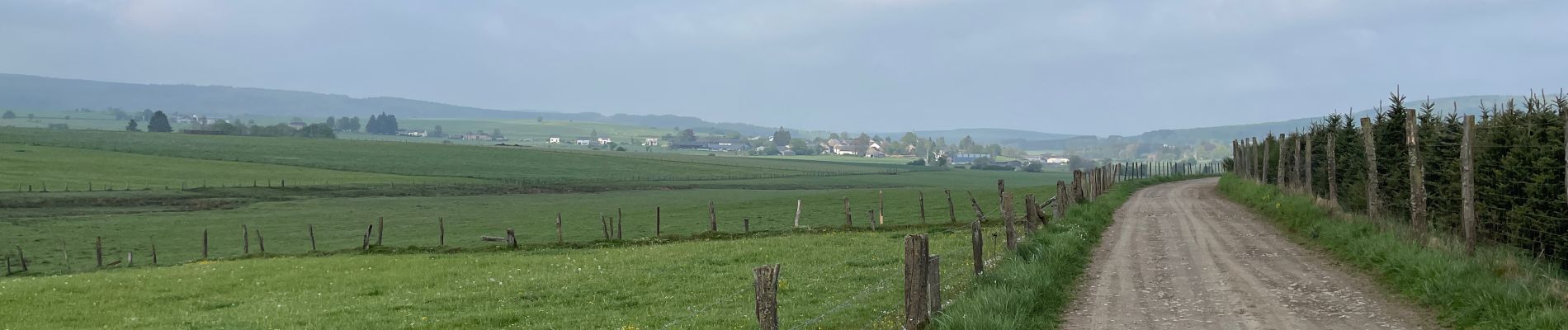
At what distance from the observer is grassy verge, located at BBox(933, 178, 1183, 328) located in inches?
523

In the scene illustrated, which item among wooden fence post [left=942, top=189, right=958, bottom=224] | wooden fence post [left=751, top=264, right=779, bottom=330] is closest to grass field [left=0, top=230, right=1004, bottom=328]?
wooden fence post [left=751, top=264, right=779, bottom=330]

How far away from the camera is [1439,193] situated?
2645 centimetres

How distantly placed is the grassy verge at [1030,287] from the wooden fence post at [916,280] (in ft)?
0.96

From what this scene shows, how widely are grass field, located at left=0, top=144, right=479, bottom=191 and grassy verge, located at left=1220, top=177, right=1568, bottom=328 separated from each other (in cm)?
9365

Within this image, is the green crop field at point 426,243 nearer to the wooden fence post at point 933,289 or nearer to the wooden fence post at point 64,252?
the wooden fence post at point 64,252

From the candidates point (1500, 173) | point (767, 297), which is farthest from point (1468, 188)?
point (767, 297)

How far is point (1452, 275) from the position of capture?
15.4m

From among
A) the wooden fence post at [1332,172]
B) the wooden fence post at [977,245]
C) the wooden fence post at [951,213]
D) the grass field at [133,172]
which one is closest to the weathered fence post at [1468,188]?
the wooden fence post at [1332,172]

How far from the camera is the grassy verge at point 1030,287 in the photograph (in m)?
13.3

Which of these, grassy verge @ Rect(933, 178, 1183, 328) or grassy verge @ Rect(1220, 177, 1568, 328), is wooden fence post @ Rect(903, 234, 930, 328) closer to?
grassy verge @ Rect(933, 178, 1183, 328)

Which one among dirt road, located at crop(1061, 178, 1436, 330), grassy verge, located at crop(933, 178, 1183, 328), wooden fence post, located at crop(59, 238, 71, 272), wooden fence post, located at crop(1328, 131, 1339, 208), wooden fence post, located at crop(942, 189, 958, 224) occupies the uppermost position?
wooden fence post, located at crop(1328, 131, 1339, 208)

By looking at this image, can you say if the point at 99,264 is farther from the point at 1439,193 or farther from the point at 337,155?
the point at 337,155

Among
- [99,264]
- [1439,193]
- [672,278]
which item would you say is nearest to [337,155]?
[99,264]

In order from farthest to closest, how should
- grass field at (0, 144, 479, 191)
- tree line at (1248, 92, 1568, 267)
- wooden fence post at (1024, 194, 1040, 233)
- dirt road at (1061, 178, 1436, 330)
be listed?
1. grass field at (0, 144, 479, 191)
2. wooden fence post at (1024, 194, 1040, 233)
3. tree line at (1248, 92, 1568, 267)
4. dirt road at (1061, 178, 1436, 330)
